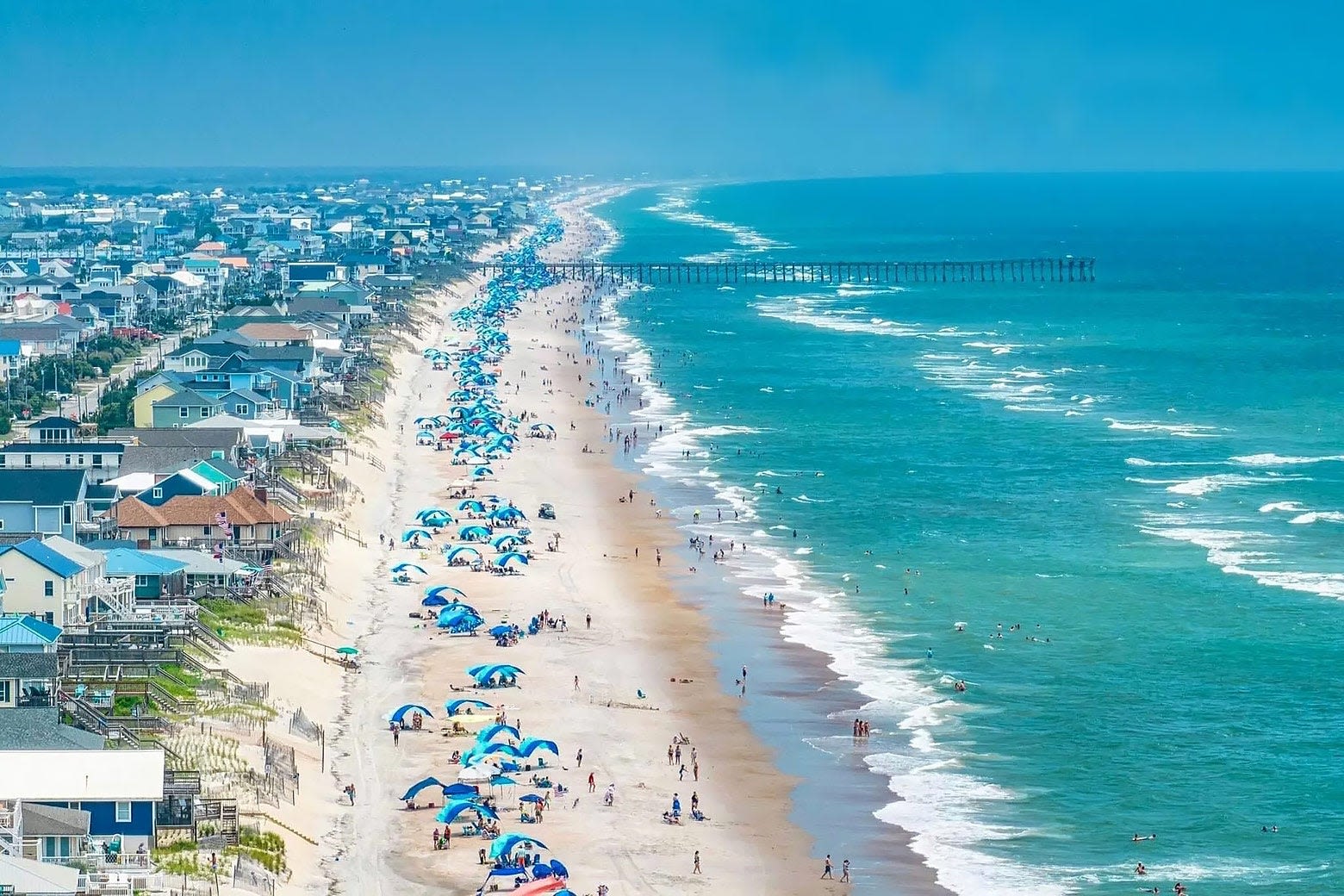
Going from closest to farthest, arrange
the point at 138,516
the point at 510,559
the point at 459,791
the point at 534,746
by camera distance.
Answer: the point at 459,791, the point at 534,746, the point at 138,516, the point at 510,559

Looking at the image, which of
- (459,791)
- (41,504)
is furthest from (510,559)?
(459,791)

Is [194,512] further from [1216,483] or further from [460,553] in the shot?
[1216,483]

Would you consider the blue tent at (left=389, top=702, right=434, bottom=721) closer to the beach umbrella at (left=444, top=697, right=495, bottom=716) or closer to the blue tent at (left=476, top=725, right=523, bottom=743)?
the beach umbrella at (left=444, top=697, right=495, bottom=716)

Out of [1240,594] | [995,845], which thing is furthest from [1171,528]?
[995,845]

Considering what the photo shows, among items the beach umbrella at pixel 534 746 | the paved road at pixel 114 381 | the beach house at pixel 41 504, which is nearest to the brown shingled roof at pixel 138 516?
the beach house at pixel 41 504

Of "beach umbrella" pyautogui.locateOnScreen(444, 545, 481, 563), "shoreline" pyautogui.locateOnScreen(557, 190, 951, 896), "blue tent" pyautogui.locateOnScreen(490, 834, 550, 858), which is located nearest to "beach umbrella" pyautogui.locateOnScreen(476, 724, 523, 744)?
"shoreline" pyautogui.locateOnScreen(557, 190, 951, 896)

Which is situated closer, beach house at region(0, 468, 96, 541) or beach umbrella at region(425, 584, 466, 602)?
beach house at region(0, 468, 96, 541)
